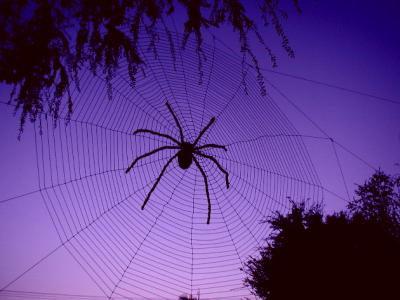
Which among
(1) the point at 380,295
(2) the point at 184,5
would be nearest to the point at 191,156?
(2) the point at 184,5

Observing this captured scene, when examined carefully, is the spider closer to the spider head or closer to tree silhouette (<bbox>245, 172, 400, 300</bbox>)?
the spider head

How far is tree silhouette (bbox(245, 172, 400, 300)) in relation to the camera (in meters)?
8.04

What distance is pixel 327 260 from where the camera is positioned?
848 cm

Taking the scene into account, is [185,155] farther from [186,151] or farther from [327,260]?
[327,260]

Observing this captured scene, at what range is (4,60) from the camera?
3.03m

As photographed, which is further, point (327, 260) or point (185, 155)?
point (327, 260)

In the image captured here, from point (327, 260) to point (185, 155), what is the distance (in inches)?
207

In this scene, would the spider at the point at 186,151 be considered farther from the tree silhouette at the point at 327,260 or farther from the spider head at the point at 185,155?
the tree silhouette at the point at 327,260

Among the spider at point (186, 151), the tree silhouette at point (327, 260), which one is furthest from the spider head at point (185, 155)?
the tree silhouette at point (327, 260)

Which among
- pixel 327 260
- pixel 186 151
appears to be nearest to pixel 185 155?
pixel 186 151

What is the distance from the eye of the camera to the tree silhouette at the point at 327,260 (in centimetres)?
804

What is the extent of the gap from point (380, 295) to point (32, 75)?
9.61 metres

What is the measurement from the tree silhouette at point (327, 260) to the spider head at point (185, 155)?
4769mm

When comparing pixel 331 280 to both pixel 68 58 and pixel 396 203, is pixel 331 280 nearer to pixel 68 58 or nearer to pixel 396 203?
pixel 68 58
